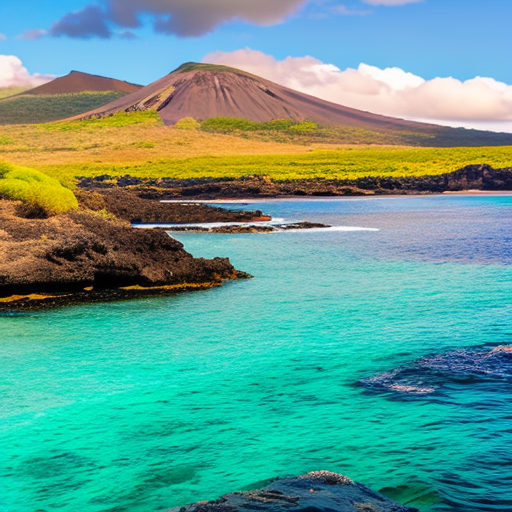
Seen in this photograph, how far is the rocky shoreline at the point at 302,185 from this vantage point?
64.0 meters

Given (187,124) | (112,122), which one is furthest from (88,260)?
(187,124)

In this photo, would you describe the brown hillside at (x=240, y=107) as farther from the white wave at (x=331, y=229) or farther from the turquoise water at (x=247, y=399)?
the turquoise water at (x=247, y=399)

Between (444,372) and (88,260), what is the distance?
9.05 meters

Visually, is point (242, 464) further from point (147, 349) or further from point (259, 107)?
point (259, 107)

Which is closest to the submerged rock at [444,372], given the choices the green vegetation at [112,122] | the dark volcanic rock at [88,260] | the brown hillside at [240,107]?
the dark volcanic rock at [88,260]

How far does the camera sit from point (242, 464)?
789 cm

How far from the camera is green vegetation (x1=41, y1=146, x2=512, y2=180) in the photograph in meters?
81.2

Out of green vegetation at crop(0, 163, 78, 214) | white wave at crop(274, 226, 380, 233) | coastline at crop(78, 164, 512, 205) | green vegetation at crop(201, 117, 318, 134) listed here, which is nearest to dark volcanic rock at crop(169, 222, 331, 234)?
white wave at crop(274, 226, 380, 233)

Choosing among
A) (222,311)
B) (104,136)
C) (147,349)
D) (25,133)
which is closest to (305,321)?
(222,311)

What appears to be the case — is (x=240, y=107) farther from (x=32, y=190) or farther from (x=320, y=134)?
(x=32, y=190)

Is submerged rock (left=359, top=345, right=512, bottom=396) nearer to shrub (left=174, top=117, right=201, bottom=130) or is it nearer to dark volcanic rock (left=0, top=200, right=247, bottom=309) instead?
dark volcanic rock (left=0, top=200, right=247, bottom=309)

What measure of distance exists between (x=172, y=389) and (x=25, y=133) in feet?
426

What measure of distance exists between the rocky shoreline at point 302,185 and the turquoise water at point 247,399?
4399 centimetres

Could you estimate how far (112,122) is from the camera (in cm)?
14062
